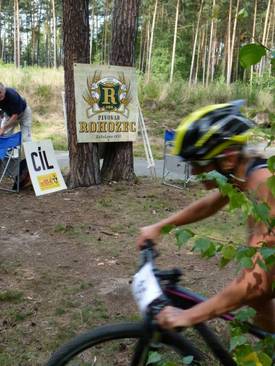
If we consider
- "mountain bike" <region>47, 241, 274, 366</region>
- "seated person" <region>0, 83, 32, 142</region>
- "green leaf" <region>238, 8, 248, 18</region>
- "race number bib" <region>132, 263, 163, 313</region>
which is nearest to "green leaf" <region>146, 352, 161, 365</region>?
"mountain bike" <region>47, 241, 274, 366</region>

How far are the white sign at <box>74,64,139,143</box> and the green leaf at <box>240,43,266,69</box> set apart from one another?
21.6 ft

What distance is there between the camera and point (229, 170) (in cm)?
199

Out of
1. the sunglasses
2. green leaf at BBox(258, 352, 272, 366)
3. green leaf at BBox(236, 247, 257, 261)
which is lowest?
green leaf at BBox(258, 352, 272, 366)

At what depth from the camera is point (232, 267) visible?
519 cm

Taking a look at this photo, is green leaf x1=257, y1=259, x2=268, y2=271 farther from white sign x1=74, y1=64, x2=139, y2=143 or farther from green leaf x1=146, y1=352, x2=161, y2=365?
white sign x1=74, y1=64, x2=139, y2=143

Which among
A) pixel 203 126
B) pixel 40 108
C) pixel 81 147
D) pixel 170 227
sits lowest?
pixel 40 108

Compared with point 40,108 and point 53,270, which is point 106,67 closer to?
point 53,270

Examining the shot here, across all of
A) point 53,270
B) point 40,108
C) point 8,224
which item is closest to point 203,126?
point 53,270

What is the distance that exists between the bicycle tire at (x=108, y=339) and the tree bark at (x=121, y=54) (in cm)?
683

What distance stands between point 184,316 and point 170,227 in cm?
39

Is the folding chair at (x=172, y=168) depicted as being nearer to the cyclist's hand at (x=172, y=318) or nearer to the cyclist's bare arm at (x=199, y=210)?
the cyclist's bare arm at (x=199, y=210)

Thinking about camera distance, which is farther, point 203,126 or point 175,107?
point 175,107

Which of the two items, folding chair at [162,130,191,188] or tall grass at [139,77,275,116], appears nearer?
folding chair at [162,130,191,188]

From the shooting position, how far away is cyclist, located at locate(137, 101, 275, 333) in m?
1.77
